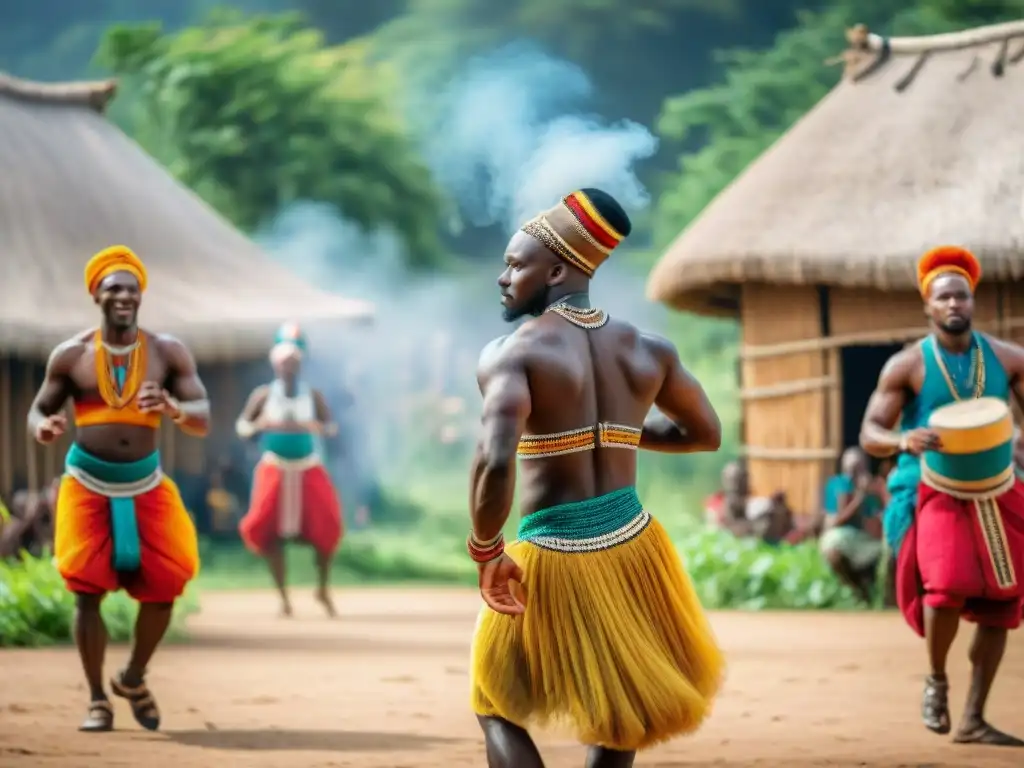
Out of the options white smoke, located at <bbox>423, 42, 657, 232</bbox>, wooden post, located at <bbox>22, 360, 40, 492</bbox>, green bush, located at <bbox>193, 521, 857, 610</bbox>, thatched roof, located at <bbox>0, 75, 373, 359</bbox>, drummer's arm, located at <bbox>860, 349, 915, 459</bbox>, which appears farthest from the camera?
white smoke, located at <bbox>423, 42, 657, 232</bbox>

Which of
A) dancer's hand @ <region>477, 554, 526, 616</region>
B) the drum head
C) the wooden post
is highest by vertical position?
the wooden post

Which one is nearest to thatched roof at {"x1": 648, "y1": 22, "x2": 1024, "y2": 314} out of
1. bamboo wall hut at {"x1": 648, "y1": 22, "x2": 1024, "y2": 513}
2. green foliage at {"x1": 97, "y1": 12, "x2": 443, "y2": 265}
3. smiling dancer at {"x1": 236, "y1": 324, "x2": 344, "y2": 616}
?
bamboo wall hut at {"x1": 648, "y1": 22, "x2": 1024, "y2": 513}

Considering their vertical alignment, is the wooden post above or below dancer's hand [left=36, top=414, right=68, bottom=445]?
above

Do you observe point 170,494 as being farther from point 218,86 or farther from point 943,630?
point 218,86

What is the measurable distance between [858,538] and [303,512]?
3521 millimetres

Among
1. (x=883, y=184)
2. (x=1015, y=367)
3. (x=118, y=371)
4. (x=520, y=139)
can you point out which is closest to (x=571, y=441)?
(x=1015, y=367)

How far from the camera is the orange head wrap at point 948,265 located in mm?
6457

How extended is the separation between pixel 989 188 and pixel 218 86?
44.4 ft

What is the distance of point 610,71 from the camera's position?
96.6 feet

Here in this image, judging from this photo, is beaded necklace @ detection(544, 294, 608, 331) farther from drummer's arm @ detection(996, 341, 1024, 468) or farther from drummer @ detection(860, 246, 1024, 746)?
drummer's arm @ detection(996, 341, 1024, 468)

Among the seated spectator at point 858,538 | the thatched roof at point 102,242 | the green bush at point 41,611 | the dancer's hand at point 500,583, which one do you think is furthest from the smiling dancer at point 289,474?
the dancer's hand at point 500,583

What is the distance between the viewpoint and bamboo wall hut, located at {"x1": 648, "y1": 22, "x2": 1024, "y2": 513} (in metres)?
12.5

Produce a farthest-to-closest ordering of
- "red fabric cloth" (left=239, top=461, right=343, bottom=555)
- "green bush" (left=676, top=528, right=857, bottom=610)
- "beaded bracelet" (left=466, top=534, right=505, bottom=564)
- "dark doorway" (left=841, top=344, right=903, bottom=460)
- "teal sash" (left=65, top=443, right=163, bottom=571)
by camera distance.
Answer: "dark doorway" (left=841, top=344, right=903, bottom=460)
"green bush" (left=676, top=528, right=857, bottom=610)
"red fabric cloth" (left=239, top=461, right=343, bottom=555)
"teal sash" (left=65, top=443, right=163, bottom=571)
"beaded bracelet" (left=466, top=534, right=505, bottom=564)

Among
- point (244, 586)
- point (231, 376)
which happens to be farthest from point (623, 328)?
point (231, 376)
